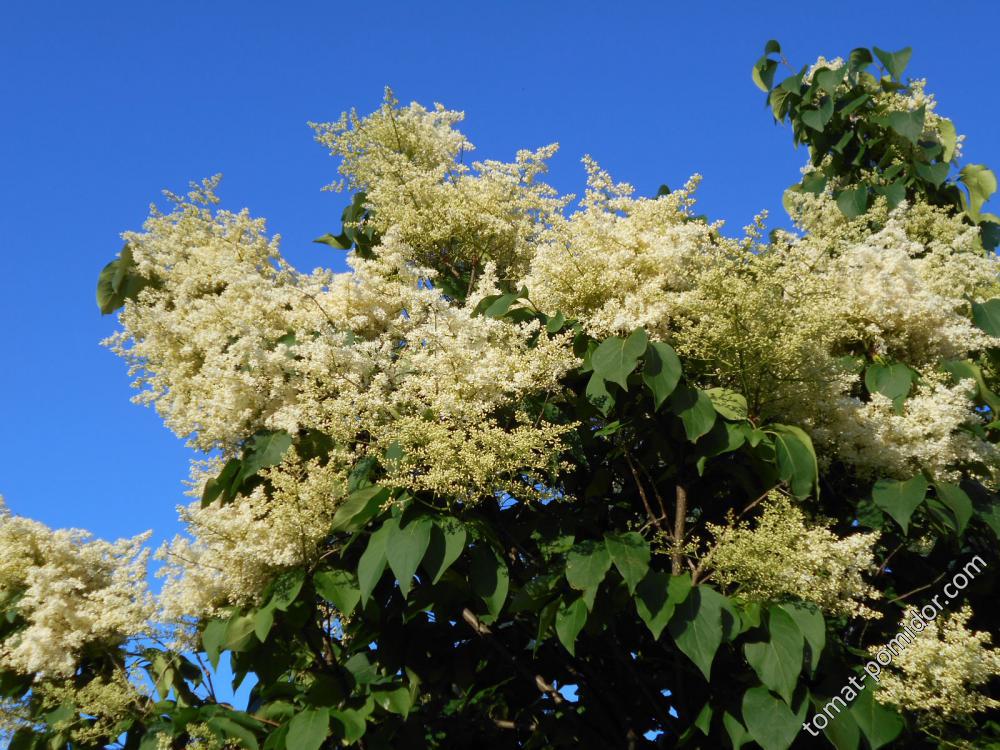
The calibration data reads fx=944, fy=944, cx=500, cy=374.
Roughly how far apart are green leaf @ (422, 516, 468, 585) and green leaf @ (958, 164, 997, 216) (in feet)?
11.8

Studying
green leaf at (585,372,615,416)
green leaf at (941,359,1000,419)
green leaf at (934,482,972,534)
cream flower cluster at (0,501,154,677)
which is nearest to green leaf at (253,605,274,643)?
cream flower cluster at (0,501,154,677)

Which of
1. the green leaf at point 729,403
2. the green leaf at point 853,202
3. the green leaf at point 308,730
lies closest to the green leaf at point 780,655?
the green leaf at point 729,403

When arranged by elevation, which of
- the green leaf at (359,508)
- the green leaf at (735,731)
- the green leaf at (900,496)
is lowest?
the green leaf at (735,731)

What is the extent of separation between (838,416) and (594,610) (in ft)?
3.54

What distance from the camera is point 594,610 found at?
9.00 feet

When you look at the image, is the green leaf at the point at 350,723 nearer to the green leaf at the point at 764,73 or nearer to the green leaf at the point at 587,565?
the green leaf at the point at 587,565

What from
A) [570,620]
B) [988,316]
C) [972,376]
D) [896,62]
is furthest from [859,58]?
[570,620]

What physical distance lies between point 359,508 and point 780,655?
124 centimetres

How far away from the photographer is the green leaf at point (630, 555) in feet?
8.35

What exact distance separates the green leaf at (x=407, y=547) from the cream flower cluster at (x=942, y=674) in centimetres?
141

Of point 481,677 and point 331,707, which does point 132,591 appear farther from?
point 481,677

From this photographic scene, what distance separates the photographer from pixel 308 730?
9.02 feet

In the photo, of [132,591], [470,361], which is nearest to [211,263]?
[132,591]

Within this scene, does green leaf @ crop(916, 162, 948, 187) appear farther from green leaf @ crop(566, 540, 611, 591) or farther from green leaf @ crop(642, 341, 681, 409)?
green leaf @ crop(566, 540, 611, 591)
